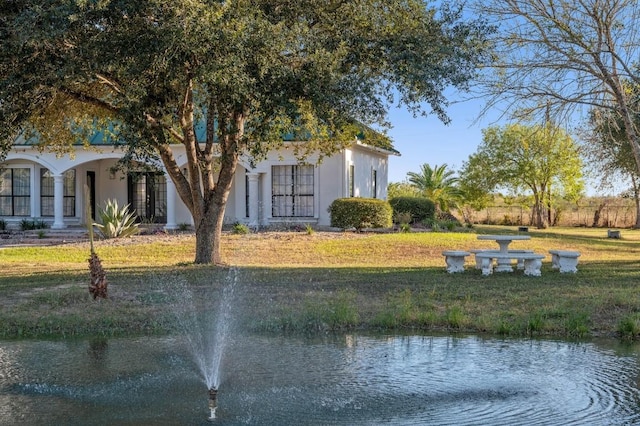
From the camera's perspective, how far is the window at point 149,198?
94.2 feet

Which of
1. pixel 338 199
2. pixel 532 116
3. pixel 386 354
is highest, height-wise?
pixel 532 116

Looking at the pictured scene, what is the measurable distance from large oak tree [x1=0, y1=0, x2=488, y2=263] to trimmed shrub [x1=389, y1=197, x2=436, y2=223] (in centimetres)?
1376

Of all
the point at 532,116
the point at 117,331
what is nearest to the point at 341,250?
the point at 532,116

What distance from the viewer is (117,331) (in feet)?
33.1

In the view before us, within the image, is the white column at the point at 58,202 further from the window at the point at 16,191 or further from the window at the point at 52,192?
the window at the point at 16,191

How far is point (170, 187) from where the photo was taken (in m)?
25.3

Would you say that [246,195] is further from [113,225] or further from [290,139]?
[113,225]

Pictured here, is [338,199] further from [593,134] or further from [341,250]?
[593,134]

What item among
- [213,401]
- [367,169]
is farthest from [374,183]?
[213,401]

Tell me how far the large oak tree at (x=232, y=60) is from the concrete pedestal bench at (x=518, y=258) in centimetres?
341

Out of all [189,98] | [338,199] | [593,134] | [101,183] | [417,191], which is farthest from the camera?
[417,191]

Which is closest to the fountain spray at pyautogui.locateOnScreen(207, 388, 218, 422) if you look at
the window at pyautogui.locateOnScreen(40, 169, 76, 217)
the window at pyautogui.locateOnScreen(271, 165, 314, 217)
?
the window at pyautogui.locateOnScreen(271, 165, 314, 217)

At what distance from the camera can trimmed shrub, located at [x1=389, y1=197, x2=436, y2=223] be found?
2797 centimetres

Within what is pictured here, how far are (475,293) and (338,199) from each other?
1235 centimetres
